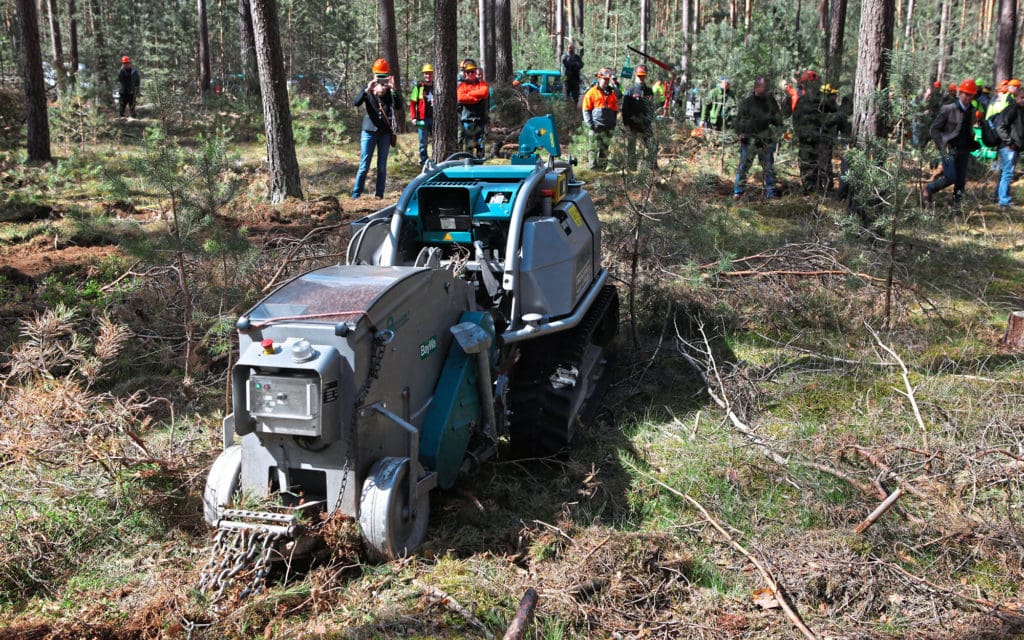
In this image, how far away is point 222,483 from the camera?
15.1 feet

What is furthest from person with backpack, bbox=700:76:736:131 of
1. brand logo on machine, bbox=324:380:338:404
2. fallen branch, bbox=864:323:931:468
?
brand logo on machine, bbox=324:380:338:404

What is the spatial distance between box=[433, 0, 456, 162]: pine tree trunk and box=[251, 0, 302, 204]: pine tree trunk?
6.63 feet

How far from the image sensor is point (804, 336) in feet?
26.8

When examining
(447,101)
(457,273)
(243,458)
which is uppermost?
(447,101)

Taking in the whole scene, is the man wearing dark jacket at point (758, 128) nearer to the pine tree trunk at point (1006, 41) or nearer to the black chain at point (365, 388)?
the pine tree trunk at point (1006, 41)

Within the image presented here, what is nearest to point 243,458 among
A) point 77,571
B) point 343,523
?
point 343,523

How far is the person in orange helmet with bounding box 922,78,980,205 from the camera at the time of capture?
1208cm

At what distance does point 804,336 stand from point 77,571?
6.29 metres

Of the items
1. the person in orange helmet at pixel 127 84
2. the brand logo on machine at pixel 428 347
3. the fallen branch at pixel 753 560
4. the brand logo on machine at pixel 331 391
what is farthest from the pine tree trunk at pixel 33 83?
the fallen branch at pixel 753 560

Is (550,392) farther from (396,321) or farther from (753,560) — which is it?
(753,560)

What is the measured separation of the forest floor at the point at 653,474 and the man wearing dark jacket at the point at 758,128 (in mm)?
3032

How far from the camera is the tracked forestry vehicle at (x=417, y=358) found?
14.3 feet

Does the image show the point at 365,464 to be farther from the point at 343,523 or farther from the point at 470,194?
the point at 470,194

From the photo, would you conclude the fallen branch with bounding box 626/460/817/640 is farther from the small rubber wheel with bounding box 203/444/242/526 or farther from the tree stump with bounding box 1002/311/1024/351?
the tree stump with bounding box 1002/311/1024/351
